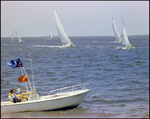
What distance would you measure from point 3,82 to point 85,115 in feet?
42.6

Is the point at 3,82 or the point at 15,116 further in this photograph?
the point at 3,82

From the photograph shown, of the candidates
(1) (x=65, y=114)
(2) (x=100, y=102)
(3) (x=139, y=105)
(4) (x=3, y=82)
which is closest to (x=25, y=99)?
(1) (x=65, y=114)

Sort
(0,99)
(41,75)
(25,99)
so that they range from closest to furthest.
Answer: (25,99) < (0,99) < (41,75)

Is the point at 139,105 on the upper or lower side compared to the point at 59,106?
lower

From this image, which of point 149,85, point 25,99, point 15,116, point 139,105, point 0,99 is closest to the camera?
point 15,116

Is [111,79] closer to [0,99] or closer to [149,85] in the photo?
[149,85]

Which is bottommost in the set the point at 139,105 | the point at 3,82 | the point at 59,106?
the point at 139,105

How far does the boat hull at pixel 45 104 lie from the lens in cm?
1538

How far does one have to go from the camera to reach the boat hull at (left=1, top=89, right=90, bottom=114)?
15.4 meters

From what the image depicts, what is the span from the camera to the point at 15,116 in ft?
49.6

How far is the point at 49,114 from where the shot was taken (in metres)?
15.6

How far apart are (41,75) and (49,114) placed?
1519cm

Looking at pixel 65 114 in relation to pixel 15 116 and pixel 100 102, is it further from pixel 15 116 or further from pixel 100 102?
pixel 100 102

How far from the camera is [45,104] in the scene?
51.4 ft
